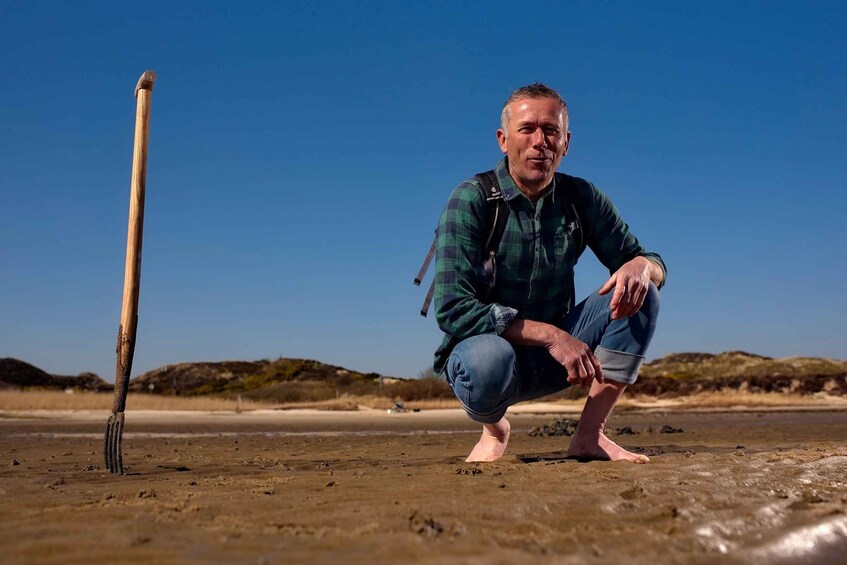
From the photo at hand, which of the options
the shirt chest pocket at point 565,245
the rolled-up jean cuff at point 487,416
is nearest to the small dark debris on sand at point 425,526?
the rolled-up jean cuff at point 487,416

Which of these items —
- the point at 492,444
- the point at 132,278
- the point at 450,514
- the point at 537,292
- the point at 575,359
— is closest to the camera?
the point at 450,514

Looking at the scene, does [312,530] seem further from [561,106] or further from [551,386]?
[561,106]

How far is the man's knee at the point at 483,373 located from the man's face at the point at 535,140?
1.01 meters

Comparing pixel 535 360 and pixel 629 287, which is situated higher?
pixel 629 287

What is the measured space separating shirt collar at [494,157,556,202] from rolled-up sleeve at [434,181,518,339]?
0.53ft

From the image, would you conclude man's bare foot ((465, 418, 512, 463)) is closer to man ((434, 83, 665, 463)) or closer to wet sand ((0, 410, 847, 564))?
man ((434, 83, 665, 463))

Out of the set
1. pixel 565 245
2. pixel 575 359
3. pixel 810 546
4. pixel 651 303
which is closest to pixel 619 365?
pixel 651 303

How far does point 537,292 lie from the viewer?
457cm

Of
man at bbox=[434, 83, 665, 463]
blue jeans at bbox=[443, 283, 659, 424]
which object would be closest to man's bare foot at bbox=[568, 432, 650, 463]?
man at bbox=[434, 83, 665, 463]

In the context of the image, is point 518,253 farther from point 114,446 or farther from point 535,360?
point 114,446

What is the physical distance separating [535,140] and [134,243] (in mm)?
2866

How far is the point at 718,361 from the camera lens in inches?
2126

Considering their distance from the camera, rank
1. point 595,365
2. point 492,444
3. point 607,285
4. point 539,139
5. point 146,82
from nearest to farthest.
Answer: point 595,365
point 539,139
point 607,285
point 492,444
point 146,82

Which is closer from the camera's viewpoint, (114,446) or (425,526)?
(425,526)
